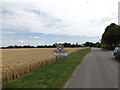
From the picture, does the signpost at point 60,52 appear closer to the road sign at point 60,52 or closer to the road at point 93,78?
the road sign at point 60,52

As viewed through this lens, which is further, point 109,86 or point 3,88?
point 109,86

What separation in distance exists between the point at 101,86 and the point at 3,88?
3743 mm

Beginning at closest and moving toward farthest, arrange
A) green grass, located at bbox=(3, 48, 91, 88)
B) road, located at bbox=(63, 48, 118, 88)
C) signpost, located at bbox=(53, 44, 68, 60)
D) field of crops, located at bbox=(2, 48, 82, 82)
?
green grass, located at bbox=(3, 48, 91, 88)
road, located at bbox=(63, 48, 118, 88)
field of crops, located at bbox=(2, 48, 82, 82)
signpost, located at bbox=(53, 44, 68, 60)

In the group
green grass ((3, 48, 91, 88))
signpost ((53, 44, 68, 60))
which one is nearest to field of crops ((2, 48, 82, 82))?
green grass ((3, 48, 91, 88))

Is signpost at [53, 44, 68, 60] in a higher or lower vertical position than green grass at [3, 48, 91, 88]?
higher

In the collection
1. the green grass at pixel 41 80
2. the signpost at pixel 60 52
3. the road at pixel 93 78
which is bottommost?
the road at pixel 93 78

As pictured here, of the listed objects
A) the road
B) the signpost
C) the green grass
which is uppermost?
the signpost

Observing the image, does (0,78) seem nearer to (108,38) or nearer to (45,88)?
(45,88)

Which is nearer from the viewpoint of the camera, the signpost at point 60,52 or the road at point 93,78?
the road at point 93,78

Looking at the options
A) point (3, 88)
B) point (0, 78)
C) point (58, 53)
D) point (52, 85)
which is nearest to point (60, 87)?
point (52, 85)

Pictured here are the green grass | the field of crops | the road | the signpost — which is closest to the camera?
the green grass

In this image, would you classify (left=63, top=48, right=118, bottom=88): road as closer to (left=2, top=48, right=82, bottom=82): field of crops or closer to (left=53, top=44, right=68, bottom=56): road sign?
(left=2, top=48, right=82, bottom=82): field of crops

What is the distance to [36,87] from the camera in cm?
682

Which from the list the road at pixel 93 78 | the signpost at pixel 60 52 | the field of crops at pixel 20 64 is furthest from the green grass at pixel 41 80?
the signpost at pixel 60 52
